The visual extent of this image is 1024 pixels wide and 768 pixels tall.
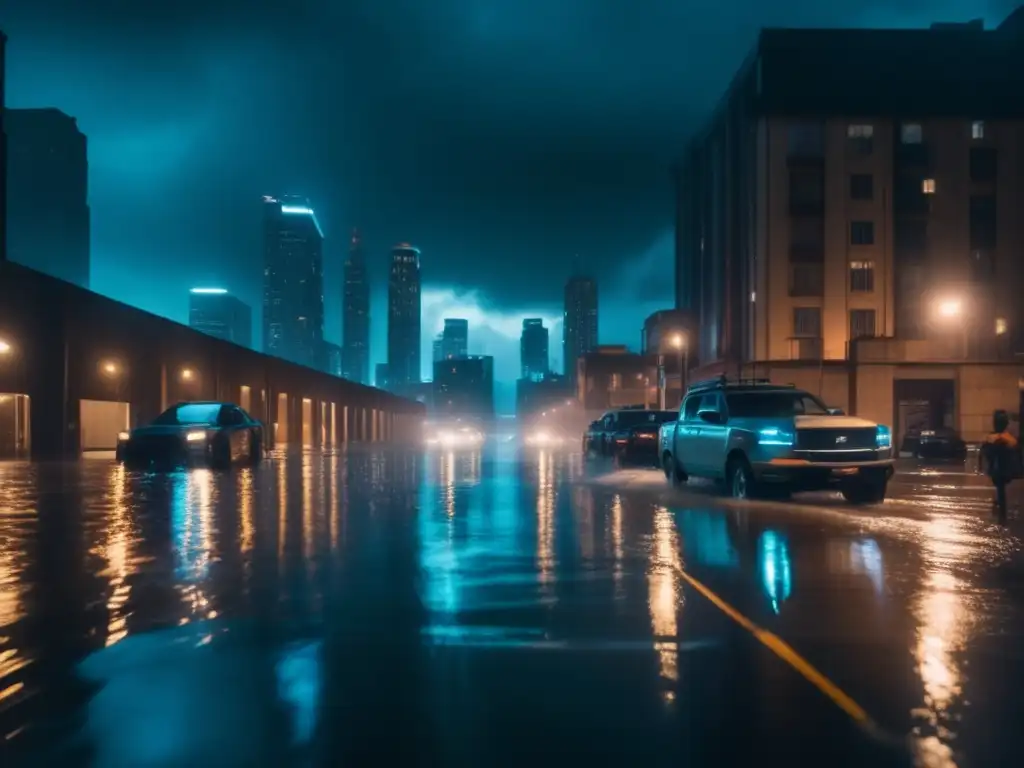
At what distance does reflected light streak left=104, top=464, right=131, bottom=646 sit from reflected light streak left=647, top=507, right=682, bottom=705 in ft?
12.6

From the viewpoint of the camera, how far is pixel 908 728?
5.34 meters

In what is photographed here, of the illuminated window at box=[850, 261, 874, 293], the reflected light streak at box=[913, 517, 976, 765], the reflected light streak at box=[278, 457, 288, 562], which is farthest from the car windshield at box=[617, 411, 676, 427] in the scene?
the illuminated window at box=[850, 261, 874, 293]

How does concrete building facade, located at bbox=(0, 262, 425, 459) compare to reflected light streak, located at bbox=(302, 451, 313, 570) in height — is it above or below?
above

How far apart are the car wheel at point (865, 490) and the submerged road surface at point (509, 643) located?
3.28m

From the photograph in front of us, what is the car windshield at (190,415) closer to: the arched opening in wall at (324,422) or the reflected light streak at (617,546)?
the reflected light streak at (617,546)

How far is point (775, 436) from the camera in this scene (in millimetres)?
18094

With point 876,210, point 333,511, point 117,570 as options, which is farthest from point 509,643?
point 876,210

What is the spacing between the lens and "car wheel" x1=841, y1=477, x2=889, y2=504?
18.3 metres

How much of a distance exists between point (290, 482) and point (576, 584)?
637 inches

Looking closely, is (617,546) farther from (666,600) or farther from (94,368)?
(94,368)

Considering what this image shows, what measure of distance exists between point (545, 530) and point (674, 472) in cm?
916

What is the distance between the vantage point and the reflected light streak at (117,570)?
7832 mm

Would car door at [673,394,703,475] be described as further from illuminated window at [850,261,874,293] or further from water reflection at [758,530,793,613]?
illuminated window at [850,261,874,293]

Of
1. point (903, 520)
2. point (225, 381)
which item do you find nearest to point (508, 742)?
point (903, 520)
